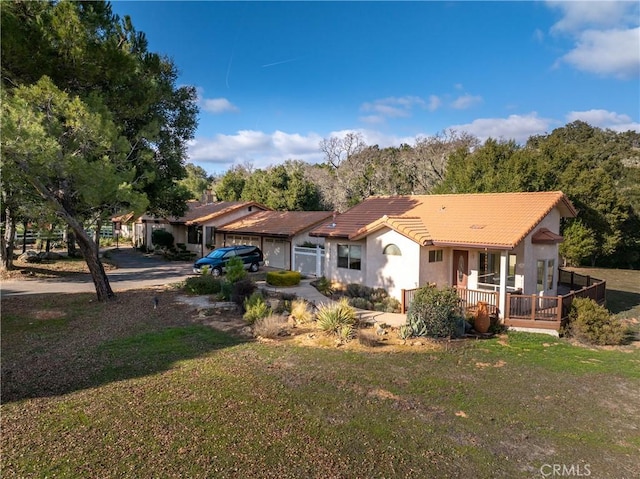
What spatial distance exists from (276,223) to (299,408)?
22.8 meters

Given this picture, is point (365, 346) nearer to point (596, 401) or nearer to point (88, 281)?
point (596, 401)

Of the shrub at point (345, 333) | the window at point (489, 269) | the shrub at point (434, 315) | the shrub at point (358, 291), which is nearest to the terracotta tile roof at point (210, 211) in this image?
the shrub at point (358, 291)

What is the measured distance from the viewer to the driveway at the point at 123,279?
20.0m

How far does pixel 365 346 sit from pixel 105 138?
1096 centimetres

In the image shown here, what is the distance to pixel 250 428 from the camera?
271 inches

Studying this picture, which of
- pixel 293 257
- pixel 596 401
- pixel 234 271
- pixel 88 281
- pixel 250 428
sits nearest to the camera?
pixel 250 428

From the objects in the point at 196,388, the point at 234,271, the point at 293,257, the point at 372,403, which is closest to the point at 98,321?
the point at 234,271

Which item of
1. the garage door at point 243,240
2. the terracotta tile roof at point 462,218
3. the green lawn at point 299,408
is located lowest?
the green lawn at point 299,408

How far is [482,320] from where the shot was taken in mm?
14352

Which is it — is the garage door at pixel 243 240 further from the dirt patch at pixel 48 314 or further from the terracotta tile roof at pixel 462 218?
the dirt patch at pixel 48 314

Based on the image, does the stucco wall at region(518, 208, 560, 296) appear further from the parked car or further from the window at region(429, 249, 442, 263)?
the parked car

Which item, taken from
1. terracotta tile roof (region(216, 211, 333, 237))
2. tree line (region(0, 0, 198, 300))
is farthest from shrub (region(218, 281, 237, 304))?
terracotta tile roof (region(216, 211, 333, 237))

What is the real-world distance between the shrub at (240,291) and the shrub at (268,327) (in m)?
3.03

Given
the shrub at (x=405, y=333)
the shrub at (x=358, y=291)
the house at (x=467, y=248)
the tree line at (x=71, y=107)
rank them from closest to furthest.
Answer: the tree line at (x=71, y=107) → the shrub at (x=405, y=333) → the house at (x=467, y=248) → the shrub at (x=358, y=291)
